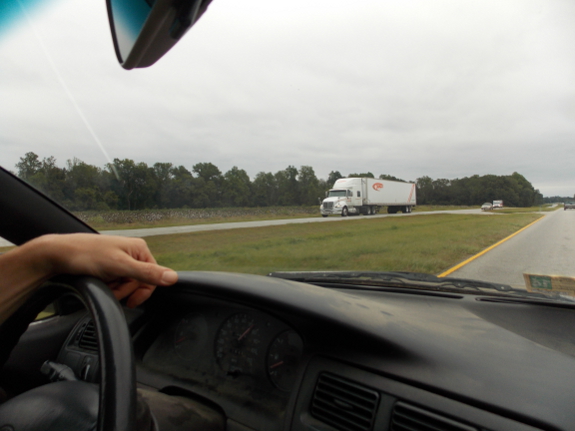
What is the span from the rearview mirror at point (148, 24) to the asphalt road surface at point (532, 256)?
4.02m

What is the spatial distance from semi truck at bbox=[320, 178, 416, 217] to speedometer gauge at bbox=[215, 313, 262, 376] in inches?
966

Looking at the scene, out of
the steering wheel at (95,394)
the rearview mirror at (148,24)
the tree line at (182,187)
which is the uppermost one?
the rearview mirror at (148,24)

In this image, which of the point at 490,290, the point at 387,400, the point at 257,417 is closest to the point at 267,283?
the point at 257,417

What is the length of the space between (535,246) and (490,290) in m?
5.17

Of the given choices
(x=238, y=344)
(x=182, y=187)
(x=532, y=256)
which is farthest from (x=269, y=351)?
(x=532, y=256)

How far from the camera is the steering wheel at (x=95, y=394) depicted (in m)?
1.02

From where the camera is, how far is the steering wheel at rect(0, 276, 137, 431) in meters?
1.02

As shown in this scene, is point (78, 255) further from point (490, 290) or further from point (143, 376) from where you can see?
point (490, 290)

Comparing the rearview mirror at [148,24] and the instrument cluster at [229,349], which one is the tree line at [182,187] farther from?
the instrument cluster at [229,349]

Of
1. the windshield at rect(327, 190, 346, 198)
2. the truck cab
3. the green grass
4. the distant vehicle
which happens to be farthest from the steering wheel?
the windshield at rect(327, 190, 346, 198)

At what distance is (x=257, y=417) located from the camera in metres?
2.04

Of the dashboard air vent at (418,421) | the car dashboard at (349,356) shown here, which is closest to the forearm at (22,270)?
the car dashboard at (349,356)

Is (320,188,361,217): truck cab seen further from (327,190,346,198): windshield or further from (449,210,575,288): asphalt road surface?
(449,210,575,288): asphalt road surface

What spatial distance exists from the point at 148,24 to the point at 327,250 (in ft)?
24.6
